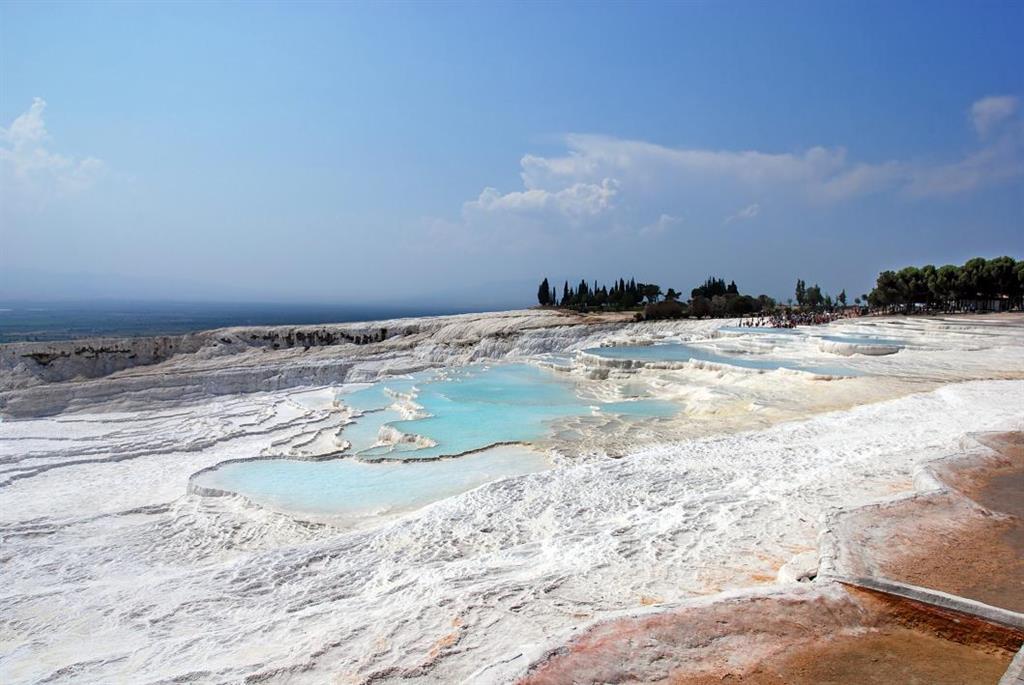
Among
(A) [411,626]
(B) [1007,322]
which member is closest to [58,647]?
(A) [411,626]

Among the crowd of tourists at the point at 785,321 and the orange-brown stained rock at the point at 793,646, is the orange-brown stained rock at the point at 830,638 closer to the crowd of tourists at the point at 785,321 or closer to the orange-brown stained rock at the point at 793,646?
the orange-brown stained rock at the point at 793,646

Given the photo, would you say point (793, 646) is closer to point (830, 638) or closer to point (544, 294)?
point (830, 638)

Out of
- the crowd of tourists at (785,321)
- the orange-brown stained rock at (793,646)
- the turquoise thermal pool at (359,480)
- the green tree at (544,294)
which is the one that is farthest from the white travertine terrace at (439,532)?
the green tree at (544,294)

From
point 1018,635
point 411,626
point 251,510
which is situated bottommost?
point 251,510

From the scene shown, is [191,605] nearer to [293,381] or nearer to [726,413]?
[726,413]

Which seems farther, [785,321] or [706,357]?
[785,321]

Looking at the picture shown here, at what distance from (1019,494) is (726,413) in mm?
6498

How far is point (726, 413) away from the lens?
41.2 feet

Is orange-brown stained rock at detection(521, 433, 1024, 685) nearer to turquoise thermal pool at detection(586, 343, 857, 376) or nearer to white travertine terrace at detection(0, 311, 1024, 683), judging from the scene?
white travertine terrace at detection(0, 311, 1024, 683)

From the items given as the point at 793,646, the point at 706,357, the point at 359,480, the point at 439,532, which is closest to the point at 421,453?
the point at 359,480

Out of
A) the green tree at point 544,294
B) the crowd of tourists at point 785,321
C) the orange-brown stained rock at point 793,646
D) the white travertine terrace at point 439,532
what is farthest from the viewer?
the green tree at point 544,294

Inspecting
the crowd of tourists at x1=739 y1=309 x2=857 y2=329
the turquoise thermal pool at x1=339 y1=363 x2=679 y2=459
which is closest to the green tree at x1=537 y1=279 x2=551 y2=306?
the crowd of tourists at x1=739 y1=309 x2=857 y2=329

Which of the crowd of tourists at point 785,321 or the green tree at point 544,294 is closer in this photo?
the crowd of tourists at point 785,321

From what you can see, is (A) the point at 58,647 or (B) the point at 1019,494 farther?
(B) the point at 1019,494
